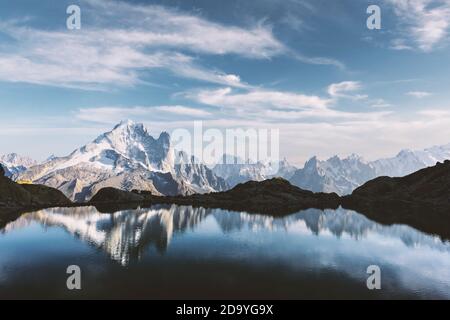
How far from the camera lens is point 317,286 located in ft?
234

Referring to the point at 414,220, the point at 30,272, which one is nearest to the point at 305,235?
the point at 414,220

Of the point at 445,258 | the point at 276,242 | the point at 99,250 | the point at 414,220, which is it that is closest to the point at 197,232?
the point at 276,242

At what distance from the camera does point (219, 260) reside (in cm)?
9488

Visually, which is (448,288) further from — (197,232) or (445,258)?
(197,232)

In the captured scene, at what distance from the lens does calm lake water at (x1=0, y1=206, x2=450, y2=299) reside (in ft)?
224

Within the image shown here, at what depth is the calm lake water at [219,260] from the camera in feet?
224
